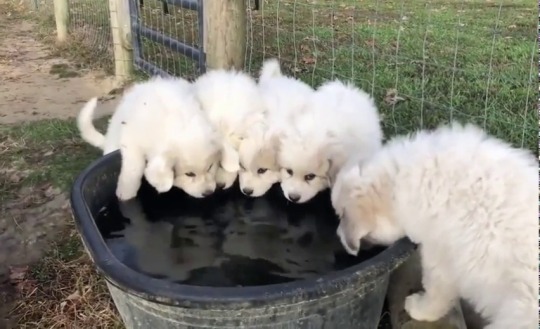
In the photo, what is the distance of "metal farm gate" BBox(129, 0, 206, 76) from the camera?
3.89m

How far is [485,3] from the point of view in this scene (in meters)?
7.70

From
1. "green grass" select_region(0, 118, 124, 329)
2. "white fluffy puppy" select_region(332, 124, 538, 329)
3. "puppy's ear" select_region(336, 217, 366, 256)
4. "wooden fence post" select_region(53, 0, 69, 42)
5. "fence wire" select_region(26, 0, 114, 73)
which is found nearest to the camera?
"white fluffy puppy" select_region(332, 124, 538, 329)

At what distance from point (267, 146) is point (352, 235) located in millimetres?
712

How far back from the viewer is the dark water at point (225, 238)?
224cm

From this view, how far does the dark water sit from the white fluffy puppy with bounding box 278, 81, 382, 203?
0.14 meters

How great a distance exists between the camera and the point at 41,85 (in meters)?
6.14

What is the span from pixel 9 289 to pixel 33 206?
769 mm

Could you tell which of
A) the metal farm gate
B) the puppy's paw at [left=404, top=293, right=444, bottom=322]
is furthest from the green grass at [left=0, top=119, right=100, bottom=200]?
the puppy's paw at [left=404, top=293, right=444, bottom=322]

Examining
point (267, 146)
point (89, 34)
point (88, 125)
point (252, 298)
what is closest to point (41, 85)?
point (89, 34)

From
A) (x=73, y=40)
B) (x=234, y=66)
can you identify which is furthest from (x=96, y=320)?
(x=73, y=40)

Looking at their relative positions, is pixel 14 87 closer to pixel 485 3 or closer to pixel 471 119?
pixel 471 119

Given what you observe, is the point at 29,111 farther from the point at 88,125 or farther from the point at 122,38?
the point at 88,125

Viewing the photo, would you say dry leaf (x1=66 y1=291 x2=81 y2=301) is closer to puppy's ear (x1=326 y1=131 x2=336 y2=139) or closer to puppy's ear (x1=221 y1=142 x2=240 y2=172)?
puppy's ear (x1=221 y1=142 x2=240 y2=172)

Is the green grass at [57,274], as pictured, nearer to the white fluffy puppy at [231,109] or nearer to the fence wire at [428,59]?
the white fluffy puppy at [231,109]
